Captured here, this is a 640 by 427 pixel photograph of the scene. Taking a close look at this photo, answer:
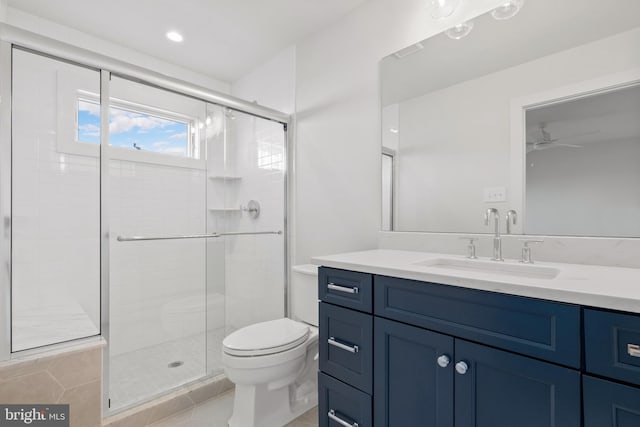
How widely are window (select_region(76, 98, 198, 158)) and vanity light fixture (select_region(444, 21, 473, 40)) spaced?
5.77ft

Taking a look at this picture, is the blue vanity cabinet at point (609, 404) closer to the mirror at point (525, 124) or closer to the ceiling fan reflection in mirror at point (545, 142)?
the mirror at point (525, 124)

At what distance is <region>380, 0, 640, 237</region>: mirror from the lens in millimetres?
1182

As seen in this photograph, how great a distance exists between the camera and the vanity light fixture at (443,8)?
1610mm

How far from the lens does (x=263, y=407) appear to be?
1619 millimetres

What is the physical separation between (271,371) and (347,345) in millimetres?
515

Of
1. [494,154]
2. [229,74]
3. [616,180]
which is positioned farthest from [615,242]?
[229,74]

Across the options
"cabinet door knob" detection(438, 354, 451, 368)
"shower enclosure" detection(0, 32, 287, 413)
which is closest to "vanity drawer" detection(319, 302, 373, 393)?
"cabinet door knob" detection(438, 354, 451, 368)

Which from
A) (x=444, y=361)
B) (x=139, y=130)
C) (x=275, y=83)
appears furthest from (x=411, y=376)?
(x=275, y=83)

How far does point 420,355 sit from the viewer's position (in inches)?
41.1

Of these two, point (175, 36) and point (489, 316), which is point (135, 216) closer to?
point (175, 36)

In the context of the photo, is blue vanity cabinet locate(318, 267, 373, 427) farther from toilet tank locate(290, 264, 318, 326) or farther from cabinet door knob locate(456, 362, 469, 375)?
toilet tank locate(290, 264, 318, 326)

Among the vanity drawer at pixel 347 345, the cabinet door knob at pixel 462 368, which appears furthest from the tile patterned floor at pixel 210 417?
the cabinet door knob at pixel 462 368

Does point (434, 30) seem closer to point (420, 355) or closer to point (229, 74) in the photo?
point (420, 355)

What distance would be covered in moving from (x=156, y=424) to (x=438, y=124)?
7.36 ft
